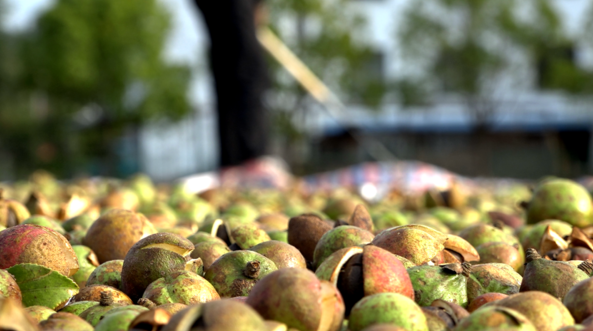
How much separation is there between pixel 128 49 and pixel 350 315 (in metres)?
22.1

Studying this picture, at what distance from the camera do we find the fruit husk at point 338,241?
2.10m

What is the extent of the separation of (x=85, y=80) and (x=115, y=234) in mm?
20765

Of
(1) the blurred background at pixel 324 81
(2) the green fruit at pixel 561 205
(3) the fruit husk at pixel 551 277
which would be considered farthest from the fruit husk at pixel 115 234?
(1) the blurred background at pixel 324 81

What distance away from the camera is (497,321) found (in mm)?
1467

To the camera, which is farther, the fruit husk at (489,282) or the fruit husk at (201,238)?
the fruit husk at (201,238)

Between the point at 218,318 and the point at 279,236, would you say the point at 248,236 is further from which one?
the point at 218,318

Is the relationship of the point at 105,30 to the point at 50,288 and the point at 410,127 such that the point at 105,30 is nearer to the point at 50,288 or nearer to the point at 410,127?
the point at 410,127

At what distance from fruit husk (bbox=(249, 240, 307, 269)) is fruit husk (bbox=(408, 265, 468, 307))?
0.37 metres

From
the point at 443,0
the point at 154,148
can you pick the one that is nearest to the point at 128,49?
the point at 154,148

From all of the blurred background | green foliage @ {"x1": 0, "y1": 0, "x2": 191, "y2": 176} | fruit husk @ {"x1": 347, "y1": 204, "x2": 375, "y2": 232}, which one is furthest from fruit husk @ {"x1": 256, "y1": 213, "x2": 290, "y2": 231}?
green foliage @ {"x1": 0, "y1": 0, "x2": 191, "y2": 176}

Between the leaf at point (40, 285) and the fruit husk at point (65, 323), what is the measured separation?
0.77 feet

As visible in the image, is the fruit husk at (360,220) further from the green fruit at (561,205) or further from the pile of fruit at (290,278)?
the green fruit at (561,205)

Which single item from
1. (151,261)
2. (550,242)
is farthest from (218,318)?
(550,242)

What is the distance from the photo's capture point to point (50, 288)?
1.87 metres
